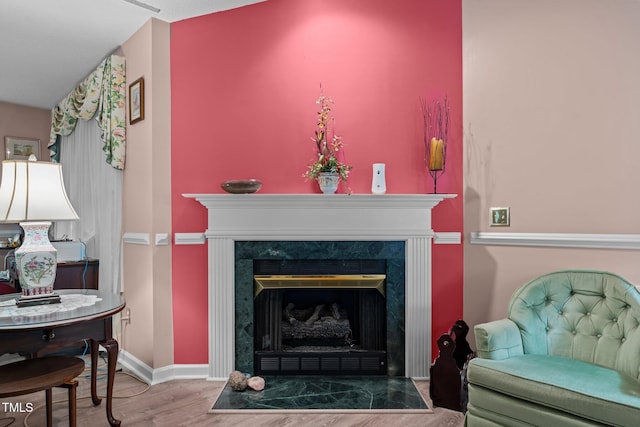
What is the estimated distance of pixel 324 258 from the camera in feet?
8.91

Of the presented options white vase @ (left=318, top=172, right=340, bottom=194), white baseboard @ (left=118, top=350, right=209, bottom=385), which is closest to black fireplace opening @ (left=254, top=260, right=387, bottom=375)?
white baseboard @ (left=118, top=350, right=209, bottom=385)

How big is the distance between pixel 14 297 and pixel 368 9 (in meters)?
2.87

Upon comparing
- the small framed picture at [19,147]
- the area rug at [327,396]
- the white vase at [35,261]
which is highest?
the small framed picture at [19,147]

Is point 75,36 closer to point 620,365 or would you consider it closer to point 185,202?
point 185,202

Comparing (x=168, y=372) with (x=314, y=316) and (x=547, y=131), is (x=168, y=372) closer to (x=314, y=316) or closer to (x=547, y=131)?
(x=314, y=316)

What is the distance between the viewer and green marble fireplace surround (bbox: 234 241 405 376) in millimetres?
2709

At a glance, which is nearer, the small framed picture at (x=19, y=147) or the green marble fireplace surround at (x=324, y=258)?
the green marble fireplace surround at (x=324, y=258)

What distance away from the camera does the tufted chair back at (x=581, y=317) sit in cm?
193

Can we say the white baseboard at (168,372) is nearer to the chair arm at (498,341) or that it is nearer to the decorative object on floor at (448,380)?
the decorative object on floor at (448,380)

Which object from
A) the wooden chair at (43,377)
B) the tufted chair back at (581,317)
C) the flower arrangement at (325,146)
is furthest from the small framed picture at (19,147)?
the tufted chair back at (581,317)

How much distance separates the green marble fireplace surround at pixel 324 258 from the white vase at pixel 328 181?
375mm

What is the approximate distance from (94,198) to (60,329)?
2.19 meters

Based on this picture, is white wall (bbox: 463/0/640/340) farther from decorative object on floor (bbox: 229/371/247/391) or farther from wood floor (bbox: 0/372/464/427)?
decorative object on floor (bbox: 229/371/247/391)

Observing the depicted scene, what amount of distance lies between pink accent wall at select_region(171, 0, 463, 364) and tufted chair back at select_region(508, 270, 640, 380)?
64 cm
